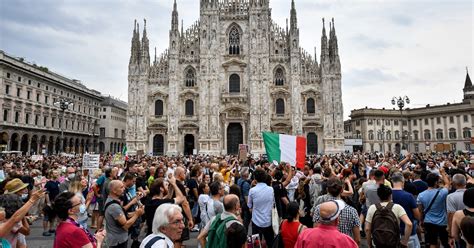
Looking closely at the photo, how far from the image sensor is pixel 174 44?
131 feet

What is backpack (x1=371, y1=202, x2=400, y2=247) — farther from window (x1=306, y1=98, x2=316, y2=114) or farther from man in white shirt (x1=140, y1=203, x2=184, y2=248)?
window (x1=306, y1=98, x2=316, y2=114)

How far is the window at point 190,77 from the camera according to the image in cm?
4128

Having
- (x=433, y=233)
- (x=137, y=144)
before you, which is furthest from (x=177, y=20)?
(x=433, y=233)

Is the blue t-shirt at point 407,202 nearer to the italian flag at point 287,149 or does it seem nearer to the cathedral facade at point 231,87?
the italian flag at point 287,149

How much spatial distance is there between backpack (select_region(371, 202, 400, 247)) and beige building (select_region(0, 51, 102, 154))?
3455 centimetres

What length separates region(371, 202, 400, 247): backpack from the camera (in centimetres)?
375

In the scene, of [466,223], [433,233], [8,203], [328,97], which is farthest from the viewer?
[328,97]

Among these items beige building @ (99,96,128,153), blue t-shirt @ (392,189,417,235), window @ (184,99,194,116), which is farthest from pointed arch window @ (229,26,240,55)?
blue t-shirt @ (392,189,417,235)

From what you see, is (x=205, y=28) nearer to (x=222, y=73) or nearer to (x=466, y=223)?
(x=222, y=73)

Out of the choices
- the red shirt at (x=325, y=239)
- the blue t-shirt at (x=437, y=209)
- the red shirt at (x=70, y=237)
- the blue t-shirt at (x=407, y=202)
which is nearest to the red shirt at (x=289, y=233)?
the red shirt at (x=325, y=239)

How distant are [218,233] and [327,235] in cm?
132

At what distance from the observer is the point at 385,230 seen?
3809 millimetres

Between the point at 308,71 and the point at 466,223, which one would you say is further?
the point at 308,71

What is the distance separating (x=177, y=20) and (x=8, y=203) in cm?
3932
